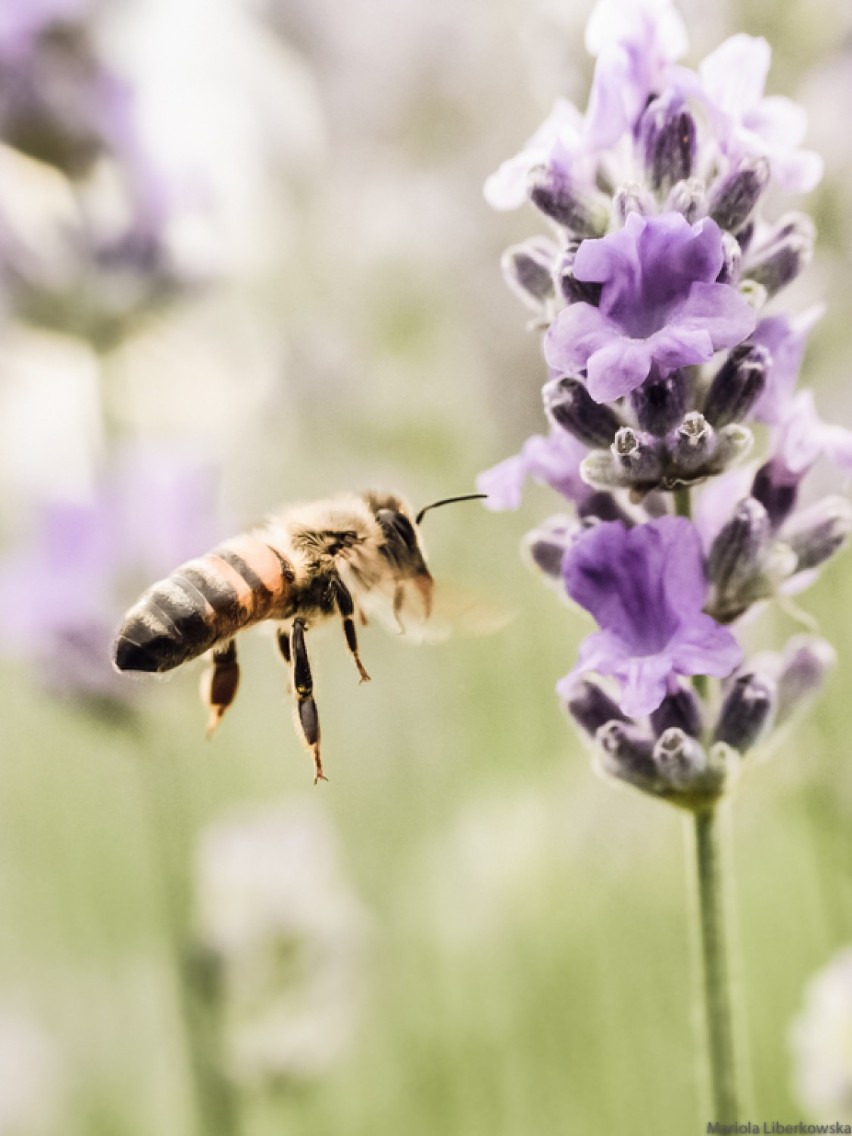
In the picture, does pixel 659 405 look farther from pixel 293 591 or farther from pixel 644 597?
pixel 293 591

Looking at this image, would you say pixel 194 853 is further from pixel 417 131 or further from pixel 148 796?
pixel 417 131

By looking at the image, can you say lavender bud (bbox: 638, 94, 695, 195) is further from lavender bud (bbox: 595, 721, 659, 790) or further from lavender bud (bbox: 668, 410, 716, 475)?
lavender bud (bbox: 595, 721, 659, 790)

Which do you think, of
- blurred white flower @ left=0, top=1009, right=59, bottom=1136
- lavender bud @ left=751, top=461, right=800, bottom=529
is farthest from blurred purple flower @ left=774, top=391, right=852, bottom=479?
blurred white flower @ left=0, top=1009, right=59, bottom=1136

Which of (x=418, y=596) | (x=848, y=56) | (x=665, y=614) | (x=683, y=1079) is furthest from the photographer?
(x=683, y=1079)

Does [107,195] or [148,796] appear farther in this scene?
[107,195]

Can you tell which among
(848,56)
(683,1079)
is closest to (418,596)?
(848,56)

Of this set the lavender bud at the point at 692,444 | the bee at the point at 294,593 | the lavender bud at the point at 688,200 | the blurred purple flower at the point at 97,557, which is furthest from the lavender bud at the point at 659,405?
the blurred purple flower at the point at 97,557
